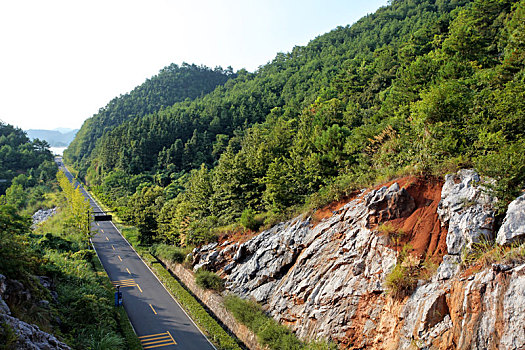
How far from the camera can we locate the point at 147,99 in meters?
132

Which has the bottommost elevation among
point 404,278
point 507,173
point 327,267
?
point 327,267

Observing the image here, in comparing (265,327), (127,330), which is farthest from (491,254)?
(127,330)

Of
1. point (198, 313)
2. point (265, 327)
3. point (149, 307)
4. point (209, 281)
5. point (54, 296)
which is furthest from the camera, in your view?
point (209, 281)

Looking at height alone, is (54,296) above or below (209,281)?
above

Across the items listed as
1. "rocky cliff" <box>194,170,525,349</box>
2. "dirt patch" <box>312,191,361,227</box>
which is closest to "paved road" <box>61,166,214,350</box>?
"rocky cliff" <box>194,170,525,349</box>

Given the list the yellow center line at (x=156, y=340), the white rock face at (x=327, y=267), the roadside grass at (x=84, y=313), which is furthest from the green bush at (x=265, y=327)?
the roadside grass at (x=84, y=313)

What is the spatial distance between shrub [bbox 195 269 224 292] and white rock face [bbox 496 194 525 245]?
17.6m

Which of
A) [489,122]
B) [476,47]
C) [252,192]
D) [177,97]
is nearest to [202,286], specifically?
[252,192]

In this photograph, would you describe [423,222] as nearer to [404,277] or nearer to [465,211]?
[465,211]

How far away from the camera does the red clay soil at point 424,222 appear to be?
40.4 ft

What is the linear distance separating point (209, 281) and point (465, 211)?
57.0 ft

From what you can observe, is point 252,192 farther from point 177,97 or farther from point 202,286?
point 177,97

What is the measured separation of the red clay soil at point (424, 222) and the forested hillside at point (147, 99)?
112 m

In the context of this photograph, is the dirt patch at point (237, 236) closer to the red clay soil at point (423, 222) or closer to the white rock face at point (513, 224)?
the red clay soil at point (423, 222)
